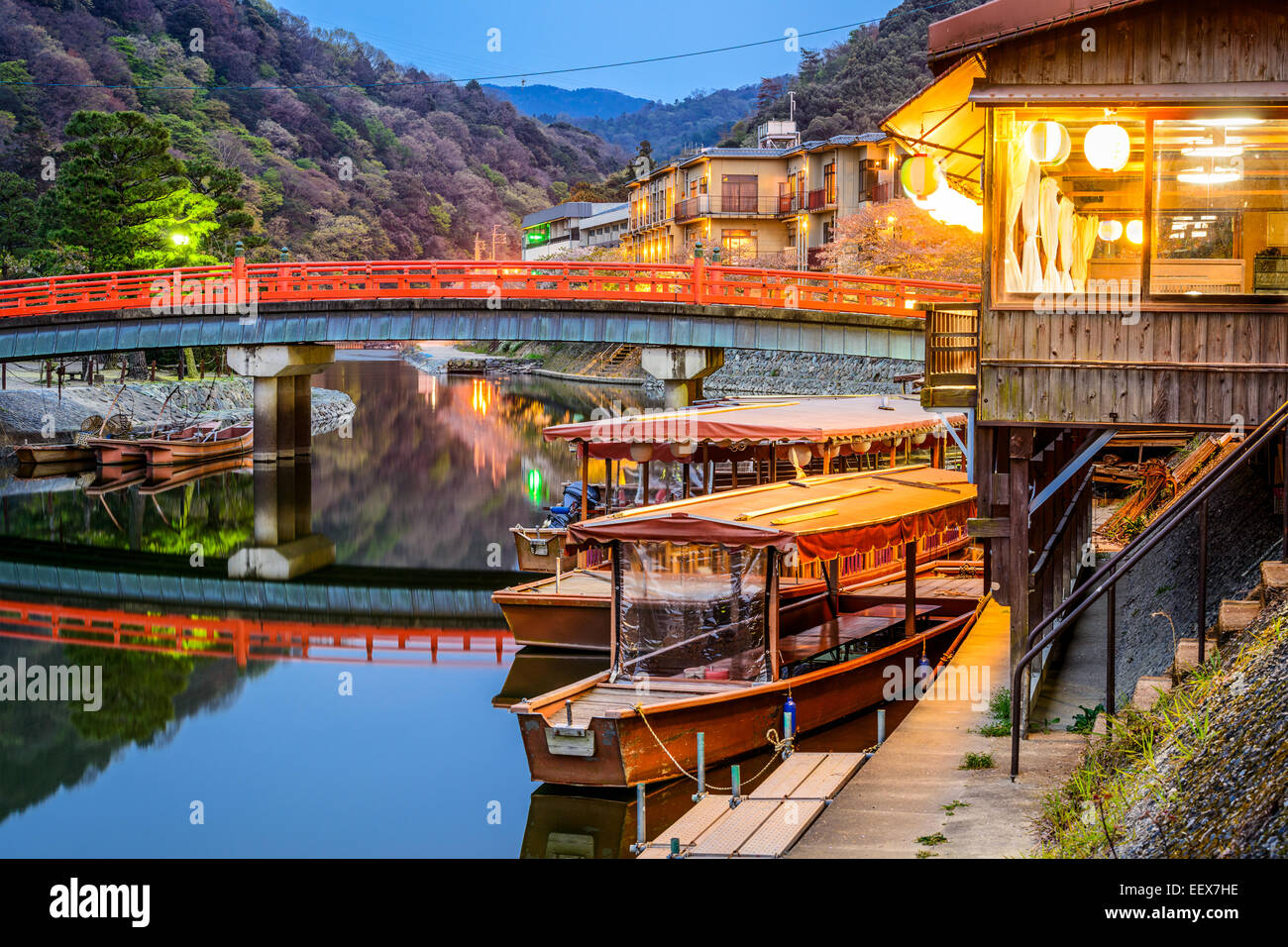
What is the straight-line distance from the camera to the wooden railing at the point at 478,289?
38219mm

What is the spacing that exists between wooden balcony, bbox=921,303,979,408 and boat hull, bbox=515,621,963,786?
13.6 ft

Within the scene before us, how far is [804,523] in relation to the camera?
51.9 feet

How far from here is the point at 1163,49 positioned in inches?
510

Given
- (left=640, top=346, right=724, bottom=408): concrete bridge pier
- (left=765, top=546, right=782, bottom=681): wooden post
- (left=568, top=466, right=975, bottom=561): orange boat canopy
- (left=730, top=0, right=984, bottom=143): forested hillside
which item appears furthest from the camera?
(left=730, top=0, right=984, bottom=143): forested hillside

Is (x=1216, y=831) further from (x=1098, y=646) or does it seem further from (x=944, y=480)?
(x=944, y=480)

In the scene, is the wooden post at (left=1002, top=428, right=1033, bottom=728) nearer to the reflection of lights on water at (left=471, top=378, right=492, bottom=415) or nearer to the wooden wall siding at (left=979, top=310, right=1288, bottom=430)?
the wooden wall siding at (left=979, top=310, right=1288, bottom=430)

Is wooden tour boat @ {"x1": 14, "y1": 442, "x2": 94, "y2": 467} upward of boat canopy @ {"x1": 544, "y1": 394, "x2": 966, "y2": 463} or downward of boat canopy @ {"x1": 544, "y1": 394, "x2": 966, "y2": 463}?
downward

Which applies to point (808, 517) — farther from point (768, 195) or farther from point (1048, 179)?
point (768, 195)

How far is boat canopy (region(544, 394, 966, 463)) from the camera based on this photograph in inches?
925

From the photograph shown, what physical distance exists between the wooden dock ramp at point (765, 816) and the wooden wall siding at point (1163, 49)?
7268 millimetres

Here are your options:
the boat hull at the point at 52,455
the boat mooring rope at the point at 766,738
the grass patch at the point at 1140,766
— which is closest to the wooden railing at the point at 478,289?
the boat hull at the point at 52,455

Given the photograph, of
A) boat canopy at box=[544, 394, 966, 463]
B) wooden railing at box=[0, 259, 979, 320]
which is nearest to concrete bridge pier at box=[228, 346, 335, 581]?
wooden railing at box=[0, 259, 979, 320]
